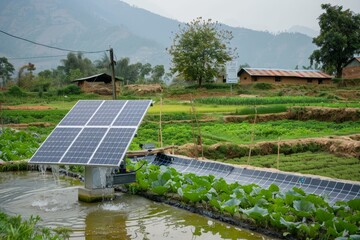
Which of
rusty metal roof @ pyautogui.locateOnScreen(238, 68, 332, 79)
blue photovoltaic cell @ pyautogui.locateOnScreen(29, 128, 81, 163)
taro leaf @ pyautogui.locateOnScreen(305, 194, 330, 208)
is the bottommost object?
taro leaf @ pyautogui.locateOnScreen(305, 194, 330, 208)

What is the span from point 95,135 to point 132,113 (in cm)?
109

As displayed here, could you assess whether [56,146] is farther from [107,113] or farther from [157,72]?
[157,72]

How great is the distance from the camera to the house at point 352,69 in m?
50.6

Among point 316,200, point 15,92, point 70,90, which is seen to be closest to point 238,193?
point 316,200

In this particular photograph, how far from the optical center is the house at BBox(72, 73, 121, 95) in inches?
1896

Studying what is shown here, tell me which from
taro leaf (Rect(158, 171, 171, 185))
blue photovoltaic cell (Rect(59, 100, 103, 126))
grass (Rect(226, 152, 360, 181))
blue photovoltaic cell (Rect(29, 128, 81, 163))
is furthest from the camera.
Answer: grass (Rect(226, 152, 360, 181))

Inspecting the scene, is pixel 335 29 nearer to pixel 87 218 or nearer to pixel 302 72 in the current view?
pixel 302 72

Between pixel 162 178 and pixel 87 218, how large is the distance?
2.35 meters

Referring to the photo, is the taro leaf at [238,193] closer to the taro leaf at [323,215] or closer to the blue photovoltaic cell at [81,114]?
the taro leaf at [323,215]

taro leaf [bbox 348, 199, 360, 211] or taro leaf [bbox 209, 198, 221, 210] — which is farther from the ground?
taro leaf [bbox 348, 199, 360, 211]

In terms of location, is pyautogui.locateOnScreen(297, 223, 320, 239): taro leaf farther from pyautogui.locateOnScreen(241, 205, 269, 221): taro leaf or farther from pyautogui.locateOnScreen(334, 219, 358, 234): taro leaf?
pyautogui.locateOnScreen(241, 205, 269, 221): taro leaf

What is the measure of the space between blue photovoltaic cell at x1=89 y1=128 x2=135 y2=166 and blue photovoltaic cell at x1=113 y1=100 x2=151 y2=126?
10.7 inches

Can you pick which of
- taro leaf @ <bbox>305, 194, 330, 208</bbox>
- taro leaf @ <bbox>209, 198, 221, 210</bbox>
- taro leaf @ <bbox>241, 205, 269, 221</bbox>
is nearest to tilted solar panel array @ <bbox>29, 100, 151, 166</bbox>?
taro leaf @ <bbox>209, 198, 221, 210</bbox>

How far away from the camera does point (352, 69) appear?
5147cm
